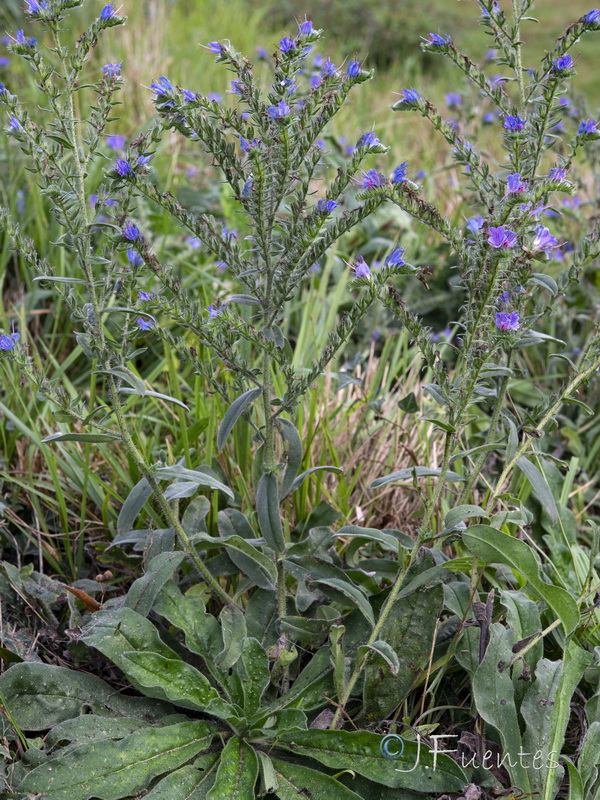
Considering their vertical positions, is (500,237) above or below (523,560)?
above

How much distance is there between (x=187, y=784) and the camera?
5.21ft

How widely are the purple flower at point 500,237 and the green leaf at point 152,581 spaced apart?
2.96 ft

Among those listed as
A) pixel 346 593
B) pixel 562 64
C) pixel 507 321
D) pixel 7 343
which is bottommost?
pixel 346 593

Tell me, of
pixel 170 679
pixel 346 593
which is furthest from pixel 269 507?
pixel 170 679

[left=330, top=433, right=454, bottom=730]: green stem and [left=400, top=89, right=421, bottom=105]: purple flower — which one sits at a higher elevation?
[left=400, top=89, right=421, bottom=105]: purple flower

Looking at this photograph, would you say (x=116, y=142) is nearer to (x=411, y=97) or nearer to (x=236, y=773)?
(x=411, y=97)

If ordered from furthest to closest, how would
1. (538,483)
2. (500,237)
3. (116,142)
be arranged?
(116,142), (538,483), (500,237)

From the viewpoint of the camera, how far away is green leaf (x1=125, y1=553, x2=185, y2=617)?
1705 mm

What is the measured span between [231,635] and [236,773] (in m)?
0.27

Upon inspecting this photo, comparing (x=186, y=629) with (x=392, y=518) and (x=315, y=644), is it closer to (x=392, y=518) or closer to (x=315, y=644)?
(x=315, y=644)

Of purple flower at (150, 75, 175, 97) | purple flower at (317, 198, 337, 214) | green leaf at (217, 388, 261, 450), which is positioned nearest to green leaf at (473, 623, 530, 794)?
green leaf at (217, 388, 261, 450)

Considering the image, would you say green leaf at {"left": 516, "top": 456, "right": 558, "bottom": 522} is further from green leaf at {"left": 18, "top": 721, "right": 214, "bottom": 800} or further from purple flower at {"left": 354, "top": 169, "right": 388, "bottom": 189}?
green leaf at {"left": 18, "top": 721, "right": 214, "bottom": 800}

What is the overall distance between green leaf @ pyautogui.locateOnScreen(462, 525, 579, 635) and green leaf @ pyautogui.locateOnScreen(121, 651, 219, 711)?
0.64 metres

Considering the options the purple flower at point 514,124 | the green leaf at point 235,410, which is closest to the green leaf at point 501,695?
the green leaf at point 235,410
